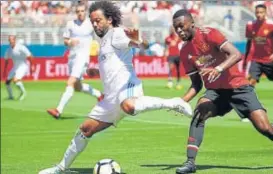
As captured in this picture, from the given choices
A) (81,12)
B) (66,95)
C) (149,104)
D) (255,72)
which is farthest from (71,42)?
(149,104)

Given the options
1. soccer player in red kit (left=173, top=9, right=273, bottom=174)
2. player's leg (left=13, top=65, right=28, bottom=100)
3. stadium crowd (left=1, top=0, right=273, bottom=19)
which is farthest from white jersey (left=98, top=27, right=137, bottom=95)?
stadium crowd (left=1, top=0, right=273, bottom=19)

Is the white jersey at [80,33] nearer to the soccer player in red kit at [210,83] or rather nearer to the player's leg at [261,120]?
the soccer player in red kit at [210,83]

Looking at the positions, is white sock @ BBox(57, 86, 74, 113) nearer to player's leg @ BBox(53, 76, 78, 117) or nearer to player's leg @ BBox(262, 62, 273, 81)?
player's leg @ BBox(53, 76, 78, 117)

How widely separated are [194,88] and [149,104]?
0.81m

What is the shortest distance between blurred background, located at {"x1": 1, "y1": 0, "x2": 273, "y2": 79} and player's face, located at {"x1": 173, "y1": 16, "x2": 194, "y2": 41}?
29.8 metres

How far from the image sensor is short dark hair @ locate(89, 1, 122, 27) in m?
11.5

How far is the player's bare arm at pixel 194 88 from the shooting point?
38.9 feet

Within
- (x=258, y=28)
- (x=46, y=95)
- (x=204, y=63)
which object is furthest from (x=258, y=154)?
(x=46, y=95)

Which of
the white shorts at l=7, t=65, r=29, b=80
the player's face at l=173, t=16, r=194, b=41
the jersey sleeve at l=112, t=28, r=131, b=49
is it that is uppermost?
the player's face at l=173, t=16, r=194, b=41

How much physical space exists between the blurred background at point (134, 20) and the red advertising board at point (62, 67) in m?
0.79

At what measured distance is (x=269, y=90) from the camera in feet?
102

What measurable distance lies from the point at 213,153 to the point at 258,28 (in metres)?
7.22

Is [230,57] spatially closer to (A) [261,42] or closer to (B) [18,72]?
(A) [261,42]

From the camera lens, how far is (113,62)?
11609 millimetres
